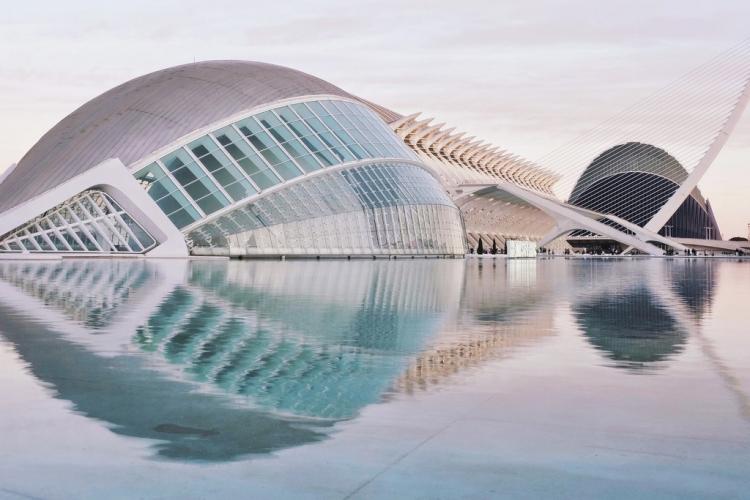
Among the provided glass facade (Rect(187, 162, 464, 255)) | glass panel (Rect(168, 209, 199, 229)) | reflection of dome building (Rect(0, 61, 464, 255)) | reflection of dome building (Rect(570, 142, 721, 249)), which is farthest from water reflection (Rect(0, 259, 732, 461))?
reflection of dome building (Rect(570, 142, 721, 249))

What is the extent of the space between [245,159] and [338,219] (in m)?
6.34

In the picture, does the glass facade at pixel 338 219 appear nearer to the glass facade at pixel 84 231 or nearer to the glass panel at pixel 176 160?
the glass facade at pixel 84 231

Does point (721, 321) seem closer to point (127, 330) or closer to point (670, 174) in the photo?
point (127, 330)

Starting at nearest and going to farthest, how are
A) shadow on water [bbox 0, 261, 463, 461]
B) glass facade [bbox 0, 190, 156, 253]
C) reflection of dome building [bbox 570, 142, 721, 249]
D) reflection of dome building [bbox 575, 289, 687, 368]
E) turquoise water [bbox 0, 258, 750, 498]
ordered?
turquoise water [bbox 0, 258, 750, 498] → shadow on water [bbox 0, 261, 463, 461] → reflection of dome building [bbox 575, 289, 687, 368] → glass facade [bbox 0, 190, 156, 253] → reflection of dome building [bbox 570, 142, 721, 249]

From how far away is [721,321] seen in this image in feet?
39.4

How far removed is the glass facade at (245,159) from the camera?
43.2 m

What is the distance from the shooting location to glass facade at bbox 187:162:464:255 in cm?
4500

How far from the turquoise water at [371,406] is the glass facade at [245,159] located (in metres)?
31.7

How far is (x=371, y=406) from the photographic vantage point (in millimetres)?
5645

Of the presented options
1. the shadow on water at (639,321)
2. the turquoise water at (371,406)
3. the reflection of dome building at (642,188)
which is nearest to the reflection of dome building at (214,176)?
the shadow on water at (639,321)

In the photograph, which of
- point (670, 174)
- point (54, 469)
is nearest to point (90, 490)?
point (54, 469)

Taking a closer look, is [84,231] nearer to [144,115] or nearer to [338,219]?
[144,115]

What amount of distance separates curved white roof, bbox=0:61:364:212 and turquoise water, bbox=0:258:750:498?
1336 inches

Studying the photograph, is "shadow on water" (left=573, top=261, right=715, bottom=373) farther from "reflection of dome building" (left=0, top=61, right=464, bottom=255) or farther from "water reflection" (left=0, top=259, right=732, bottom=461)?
"reflection of dome building" (left=0, top=61, right=464, bottom=255)
